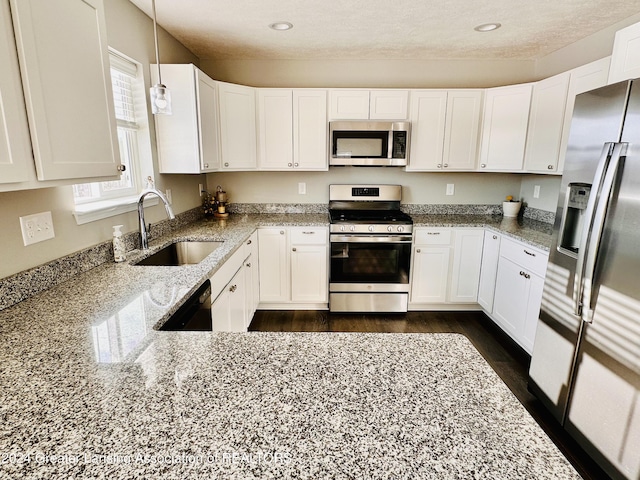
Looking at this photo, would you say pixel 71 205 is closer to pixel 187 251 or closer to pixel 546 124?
pixel 187 251

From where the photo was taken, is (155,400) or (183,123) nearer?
(155,400)

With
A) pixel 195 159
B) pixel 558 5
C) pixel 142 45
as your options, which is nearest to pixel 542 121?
pixel 558 5

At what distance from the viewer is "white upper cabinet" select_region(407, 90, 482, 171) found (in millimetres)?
3127

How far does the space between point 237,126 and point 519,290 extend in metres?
2.79

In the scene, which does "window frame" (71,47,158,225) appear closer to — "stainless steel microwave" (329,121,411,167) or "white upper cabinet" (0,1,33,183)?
"white upper cabinet" (0,1,33,183)

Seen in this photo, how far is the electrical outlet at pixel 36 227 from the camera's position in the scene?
137cm

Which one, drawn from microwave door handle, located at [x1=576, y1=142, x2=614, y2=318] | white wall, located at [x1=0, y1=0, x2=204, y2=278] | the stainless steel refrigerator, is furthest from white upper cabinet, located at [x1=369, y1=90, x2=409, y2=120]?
microwave door handle, located at [x1=576, y1=142, x2=614, y2=318]

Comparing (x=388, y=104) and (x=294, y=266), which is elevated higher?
(x=388, y=104)

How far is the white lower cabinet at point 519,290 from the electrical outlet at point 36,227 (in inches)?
113

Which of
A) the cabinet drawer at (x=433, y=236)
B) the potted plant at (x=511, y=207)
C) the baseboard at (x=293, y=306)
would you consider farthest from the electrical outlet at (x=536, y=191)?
the baseboard at (x=293, y=306)

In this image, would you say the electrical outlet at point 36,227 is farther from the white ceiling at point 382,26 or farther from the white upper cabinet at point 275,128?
the white upper cabinet at point 275,128

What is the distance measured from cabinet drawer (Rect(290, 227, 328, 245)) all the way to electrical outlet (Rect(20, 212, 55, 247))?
6.20ft

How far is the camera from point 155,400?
728mm

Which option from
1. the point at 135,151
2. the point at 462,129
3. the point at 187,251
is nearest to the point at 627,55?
the point at 462,129
